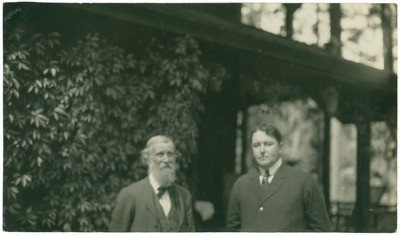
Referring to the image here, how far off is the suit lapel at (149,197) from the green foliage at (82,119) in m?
0.14

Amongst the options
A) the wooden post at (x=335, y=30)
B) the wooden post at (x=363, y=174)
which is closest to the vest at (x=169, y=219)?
the wooden post at (x=363, y=174)

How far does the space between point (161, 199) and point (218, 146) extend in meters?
0.71

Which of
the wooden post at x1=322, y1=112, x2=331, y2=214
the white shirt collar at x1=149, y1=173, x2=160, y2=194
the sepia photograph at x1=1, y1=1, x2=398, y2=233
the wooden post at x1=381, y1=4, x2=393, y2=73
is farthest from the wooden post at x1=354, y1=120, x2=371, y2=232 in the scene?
the white shirt collar at x1=149, y1=173, x2=160, y2=194

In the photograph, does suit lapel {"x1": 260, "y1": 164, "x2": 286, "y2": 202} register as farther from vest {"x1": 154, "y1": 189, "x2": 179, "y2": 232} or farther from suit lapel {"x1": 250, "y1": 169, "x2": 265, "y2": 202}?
vest {"x1": 154, "y1": 189, "x2": 179, "y2": 232}

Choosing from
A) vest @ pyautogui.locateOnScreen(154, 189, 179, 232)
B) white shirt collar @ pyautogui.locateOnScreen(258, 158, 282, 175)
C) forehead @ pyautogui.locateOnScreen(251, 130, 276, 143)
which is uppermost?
forehead @ pyautogui.locateOnScreen(251, 130, 276, 143)

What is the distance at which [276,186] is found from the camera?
539 cm

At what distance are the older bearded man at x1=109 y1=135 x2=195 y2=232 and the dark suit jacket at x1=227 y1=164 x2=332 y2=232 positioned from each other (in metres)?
0.45

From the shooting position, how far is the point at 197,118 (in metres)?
5.50

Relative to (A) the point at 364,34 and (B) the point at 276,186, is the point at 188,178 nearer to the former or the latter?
(B) the point at 276,186

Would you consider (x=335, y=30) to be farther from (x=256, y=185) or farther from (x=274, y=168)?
(x=256, y=185)

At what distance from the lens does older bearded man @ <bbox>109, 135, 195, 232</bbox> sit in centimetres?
527

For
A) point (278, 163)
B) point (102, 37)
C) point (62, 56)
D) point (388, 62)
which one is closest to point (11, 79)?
point (62, 56)

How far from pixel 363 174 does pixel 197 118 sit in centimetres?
165

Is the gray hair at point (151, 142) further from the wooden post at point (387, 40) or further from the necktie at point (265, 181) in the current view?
the wooden post at point (387, 40)
